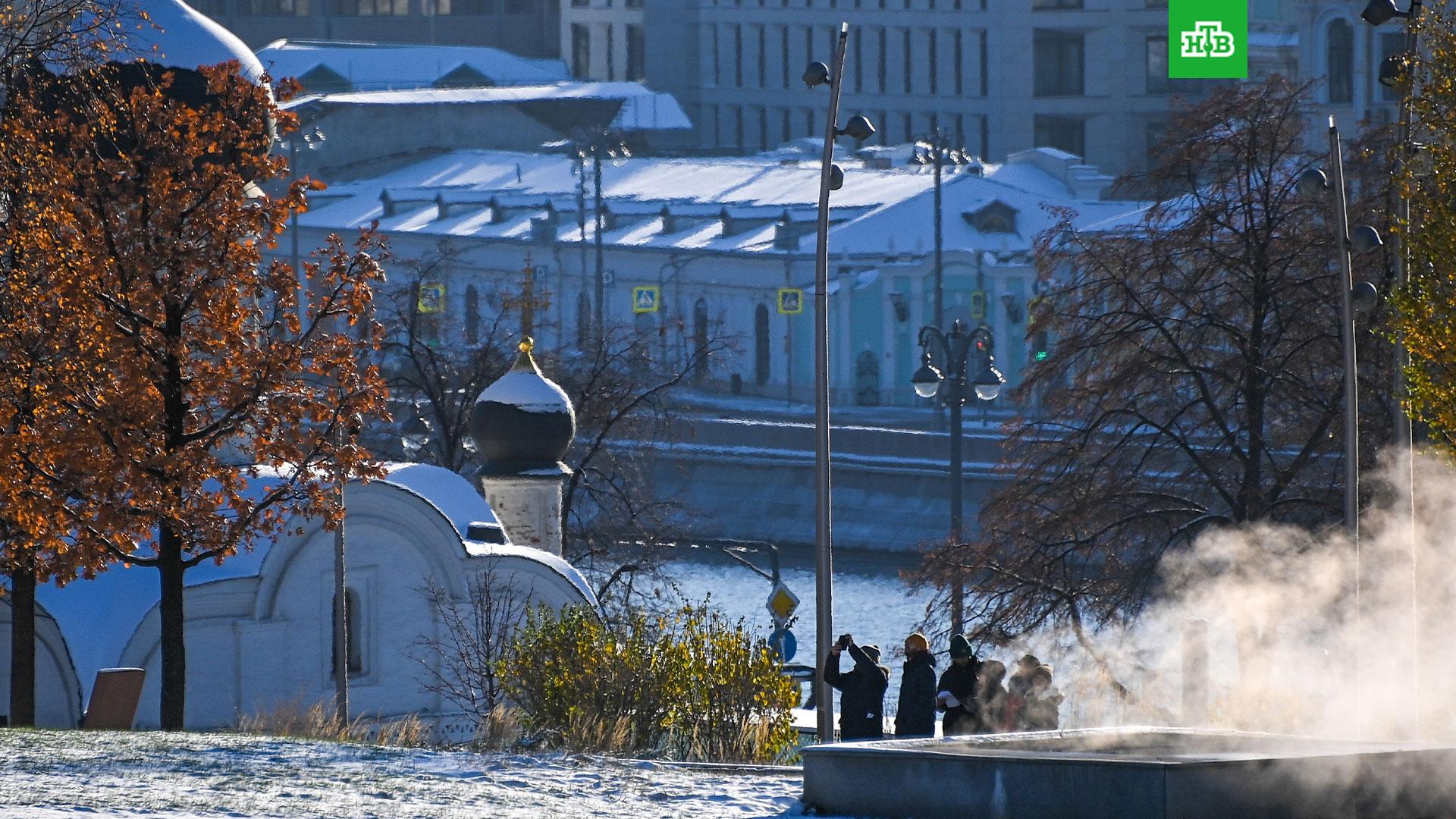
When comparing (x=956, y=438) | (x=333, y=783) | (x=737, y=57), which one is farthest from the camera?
(x=737, y=57)

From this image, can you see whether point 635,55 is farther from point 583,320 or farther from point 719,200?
point 583,320

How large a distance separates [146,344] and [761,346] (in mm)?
46297

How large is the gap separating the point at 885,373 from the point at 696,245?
20.6 feet

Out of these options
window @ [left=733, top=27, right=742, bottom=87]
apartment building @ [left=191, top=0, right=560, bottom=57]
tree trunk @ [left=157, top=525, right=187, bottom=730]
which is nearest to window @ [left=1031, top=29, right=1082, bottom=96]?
window @ [left=733, top=27, right=742, bottom=87]

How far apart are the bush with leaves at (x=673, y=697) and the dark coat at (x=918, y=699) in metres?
1.09

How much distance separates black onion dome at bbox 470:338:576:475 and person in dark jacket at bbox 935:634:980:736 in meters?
12.3

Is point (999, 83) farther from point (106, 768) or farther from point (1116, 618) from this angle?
point (106, 768)

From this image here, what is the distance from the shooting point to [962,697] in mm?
16078

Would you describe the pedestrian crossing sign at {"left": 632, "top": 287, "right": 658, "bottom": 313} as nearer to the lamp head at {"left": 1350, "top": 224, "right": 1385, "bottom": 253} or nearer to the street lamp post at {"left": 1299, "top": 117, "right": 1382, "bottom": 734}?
the street lamp post at {"left": 1299, "top": 117, "right": 1382, "bottom": 734}

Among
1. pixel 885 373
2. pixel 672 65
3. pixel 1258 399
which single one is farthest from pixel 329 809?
pixel 672 65

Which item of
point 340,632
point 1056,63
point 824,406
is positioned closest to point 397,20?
point 1056,63

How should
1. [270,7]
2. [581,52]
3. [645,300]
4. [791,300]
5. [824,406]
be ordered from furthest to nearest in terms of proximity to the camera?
[270,7] < [581,52] < [645,300] < [791,300] < [824,406]

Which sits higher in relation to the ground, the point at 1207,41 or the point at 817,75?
the point at 1207,41

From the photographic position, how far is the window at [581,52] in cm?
10869
